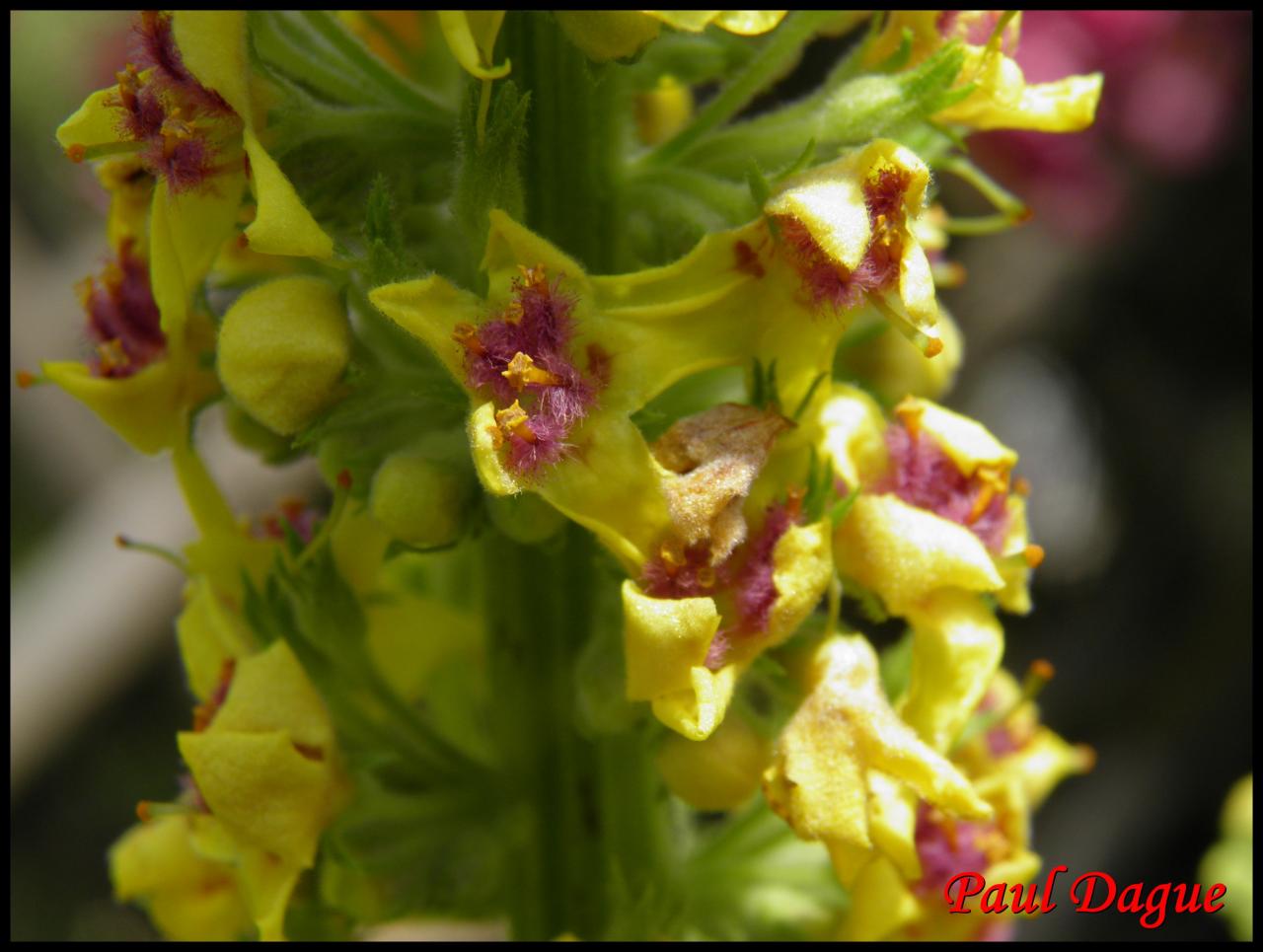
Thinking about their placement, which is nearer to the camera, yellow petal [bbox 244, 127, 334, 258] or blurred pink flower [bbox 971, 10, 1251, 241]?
yellow petal [bbox 244, 127, 334, 258]

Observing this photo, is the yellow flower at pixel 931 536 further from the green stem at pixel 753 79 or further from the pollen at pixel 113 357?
the pollen at pixel 113 357

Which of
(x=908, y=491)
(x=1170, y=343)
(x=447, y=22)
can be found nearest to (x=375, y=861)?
(x=908, y=491)

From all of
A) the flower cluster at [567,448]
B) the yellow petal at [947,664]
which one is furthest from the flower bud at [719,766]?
the yellow petal at [947,664]

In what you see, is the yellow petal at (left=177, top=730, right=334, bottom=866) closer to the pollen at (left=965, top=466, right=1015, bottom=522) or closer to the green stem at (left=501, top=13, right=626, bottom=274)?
the green stem at (left=501, top=13, right=626, bottom=274)

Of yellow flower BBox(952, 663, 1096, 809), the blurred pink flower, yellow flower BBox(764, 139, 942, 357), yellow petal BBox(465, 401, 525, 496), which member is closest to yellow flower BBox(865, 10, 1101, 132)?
yellow flower BBox(764, 139, 942, 357)

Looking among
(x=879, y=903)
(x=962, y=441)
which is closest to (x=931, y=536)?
(x=962, y=441)

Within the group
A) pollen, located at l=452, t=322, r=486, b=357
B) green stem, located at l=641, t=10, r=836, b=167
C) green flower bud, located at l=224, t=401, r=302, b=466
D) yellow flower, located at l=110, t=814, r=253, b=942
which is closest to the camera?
pollen, located at l=452, t=322, r=486, b=357

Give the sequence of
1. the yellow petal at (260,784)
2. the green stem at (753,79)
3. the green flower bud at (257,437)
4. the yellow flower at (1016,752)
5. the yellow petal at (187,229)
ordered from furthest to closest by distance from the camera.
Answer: the yellow flower at (1016,752)
the green flower bud at (257,437)
the green stem at (753,79)
the yellow petal at (260,784)
the yellow petal at (187,229)
